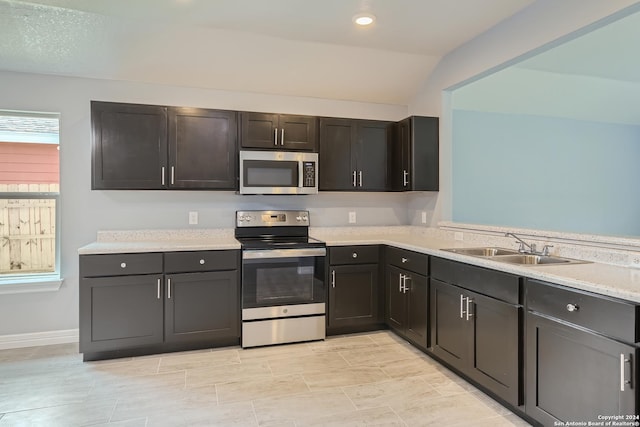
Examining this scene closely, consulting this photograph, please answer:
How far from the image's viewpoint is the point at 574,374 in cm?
182

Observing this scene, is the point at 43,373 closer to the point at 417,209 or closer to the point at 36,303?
the point at 36,303

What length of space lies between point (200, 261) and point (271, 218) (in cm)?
91

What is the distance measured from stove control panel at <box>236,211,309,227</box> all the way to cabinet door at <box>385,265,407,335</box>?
1.03 meters

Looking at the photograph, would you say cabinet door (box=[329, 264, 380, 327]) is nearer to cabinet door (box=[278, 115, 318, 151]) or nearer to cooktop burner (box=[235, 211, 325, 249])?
cooktop burner (box=[235, 211, 325, 249])

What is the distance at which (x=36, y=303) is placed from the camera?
134 inches

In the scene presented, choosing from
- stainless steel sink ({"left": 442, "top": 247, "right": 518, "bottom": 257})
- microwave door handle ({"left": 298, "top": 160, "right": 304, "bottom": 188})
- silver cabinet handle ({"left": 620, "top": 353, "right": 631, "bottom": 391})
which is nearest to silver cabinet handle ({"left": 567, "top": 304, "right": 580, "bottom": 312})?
silver cabinet handle ({"left": 620, "top": 353, "right": 631, "bottom": 391})

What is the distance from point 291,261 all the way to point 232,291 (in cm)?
57

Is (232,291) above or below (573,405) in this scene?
above

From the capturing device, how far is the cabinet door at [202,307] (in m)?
3.12

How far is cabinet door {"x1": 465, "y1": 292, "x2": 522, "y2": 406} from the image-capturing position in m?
2.16

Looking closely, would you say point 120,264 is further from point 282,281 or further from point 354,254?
point 354,254

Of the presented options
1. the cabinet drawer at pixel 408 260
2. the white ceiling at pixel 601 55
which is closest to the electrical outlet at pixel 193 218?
the cabinet drawer at pixel 408 260

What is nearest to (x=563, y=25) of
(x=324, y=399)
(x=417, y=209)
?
(x=417, y=209)

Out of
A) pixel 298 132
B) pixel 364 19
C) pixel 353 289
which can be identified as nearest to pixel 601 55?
pixel 364 19
